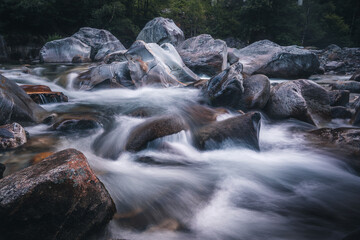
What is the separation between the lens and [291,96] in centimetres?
555

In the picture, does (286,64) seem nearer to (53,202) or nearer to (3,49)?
(53,202)

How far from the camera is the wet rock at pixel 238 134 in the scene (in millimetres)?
4176

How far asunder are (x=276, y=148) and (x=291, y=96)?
6.01 feet

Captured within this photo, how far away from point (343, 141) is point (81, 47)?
51.2 ft

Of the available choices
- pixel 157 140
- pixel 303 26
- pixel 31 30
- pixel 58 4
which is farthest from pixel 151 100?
pixel 303 26

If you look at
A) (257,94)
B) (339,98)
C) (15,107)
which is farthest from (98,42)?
(339,98)

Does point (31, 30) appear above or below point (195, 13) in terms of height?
below

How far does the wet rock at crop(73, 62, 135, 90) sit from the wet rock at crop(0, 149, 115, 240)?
19.9ft

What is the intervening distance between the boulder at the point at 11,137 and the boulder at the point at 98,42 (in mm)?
11949

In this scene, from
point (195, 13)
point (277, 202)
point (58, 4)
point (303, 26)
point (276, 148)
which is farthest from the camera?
point (303, 26)

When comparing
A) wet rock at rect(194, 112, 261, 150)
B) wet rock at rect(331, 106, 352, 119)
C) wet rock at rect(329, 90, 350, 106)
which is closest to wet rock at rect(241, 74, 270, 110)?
wet rock at rect(194, 112, 261, 150)

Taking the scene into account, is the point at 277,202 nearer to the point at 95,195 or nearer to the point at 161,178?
the point at 161,178

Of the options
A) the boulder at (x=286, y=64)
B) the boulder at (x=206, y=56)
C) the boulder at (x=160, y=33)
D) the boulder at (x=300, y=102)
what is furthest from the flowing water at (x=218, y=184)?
the boulder at (x=160, y=33)

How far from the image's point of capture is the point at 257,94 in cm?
579
